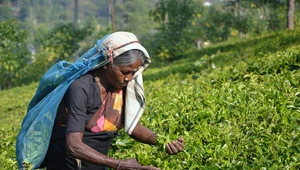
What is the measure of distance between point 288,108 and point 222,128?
626 millimetres

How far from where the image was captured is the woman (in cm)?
333

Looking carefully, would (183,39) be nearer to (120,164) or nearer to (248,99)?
(248,99)

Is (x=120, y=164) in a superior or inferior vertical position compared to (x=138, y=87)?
inferior

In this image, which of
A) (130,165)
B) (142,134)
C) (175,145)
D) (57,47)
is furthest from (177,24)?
(130,165)

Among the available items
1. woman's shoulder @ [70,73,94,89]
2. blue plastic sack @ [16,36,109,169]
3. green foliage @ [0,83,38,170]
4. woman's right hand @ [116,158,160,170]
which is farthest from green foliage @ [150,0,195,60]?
woman's right hand @ [116,158,160,170]

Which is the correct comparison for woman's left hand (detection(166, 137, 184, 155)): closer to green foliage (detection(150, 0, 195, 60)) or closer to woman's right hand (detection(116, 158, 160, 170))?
woman's right hand (detection(116, 158, 160, 170))

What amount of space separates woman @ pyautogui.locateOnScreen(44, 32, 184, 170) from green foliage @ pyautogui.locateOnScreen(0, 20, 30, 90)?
61.1 ft

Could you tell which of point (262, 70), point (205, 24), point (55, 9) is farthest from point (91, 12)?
point (262, 70)

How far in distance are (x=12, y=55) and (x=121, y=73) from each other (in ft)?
63.0

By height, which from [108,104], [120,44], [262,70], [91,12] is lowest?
[91,12]

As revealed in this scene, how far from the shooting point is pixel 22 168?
11.8ft

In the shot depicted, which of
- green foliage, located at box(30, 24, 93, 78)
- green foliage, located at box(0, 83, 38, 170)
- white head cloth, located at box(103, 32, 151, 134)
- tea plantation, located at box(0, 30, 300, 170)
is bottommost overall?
green foliage, located at box(30, 24, 93, 78)

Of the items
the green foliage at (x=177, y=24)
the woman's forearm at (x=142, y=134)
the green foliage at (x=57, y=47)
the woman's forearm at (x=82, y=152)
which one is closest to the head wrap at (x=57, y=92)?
the woman's forearm at (x=142, y=134)

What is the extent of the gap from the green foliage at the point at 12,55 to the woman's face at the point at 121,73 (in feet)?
61.8
